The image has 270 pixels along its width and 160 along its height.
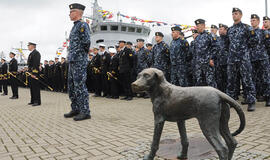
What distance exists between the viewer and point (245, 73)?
5090 mm

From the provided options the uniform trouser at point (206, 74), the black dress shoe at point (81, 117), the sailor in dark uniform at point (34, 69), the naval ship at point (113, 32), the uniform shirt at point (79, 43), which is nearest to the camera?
the black dress shoe at point (81, 117)

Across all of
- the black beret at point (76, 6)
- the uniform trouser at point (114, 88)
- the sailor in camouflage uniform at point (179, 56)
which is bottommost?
the uniform trouser at point (114, 88)

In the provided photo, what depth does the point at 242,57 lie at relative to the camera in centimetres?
511

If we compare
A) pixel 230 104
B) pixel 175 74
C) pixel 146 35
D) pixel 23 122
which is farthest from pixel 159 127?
pixel 146 35

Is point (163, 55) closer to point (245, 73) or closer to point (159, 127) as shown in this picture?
point (245, 73)

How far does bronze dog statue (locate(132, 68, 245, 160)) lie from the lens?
1.87m

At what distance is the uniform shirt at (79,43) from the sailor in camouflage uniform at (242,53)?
11.4 feet

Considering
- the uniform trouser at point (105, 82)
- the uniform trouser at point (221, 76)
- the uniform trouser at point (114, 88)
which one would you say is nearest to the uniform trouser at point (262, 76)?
the uniform trouser at point (221, 76)

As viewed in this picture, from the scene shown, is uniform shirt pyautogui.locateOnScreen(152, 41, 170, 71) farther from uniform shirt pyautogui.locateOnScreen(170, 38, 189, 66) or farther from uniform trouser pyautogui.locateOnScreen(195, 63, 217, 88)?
uniform trouser pyautogui.locateOnScreen(195, 63, 217, 88)

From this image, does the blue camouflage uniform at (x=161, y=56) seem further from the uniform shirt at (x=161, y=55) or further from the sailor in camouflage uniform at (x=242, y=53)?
the sailor in camouflage uniform at (x=242, y=53)

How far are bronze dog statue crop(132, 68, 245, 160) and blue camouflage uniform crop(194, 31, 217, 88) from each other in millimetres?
3258

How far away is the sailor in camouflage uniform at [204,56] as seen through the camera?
17.1 feet

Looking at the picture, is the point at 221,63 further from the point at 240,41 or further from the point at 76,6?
the point at 76,6

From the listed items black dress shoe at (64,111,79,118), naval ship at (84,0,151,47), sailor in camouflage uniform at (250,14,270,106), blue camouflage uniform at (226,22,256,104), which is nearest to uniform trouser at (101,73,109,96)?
black dress shoe at (64,111,79,118)
